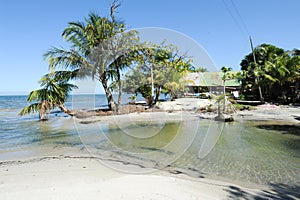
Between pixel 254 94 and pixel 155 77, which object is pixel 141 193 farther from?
pixel 254 94

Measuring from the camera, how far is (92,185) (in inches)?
148

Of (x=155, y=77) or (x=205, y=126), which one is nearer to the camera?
(x=205, y=126)

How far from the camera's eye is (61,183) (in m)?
3.96

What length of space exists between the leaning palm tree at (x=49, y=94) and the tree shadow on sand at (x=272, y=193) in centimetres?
1505

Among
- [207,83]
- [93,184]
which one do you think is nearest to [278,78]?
[207,83]

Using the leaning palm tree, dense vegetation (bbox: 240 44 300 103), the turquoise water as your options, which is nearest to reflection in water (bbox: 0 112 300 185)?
the turquoise water

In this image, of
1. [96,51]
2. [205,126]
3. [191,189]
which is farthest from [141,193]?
[96,51]

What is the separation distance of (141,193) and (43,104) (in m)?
15.0

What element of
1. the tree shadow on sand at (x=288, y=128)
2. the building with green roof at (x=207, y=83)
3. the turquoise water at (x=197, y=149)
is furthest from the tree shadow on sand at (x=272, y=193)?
the building with green roof at (x=207, y=83)

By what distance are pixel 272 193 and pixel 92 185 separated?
3393 mm

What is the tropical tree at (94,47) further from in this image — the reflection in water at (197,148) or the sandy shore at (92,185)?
the sandy shore at (92,185)

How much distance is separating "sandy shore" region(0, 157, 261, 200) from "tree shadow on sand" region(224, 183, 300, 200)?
43 millimetres

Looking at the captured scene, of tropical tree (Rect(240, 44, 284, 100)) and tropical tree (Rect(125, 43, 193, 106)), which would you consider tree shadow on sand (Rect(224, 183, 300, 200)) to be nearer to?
tropical tree (Rect(125, 43, 193, 106))

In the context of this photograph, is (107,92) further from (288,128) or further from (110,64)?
(288,128)
